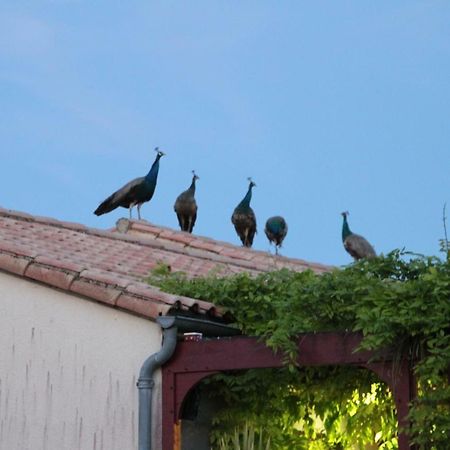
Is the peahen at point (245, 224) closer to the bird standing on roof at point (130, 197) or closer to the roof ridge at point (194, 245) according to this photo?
the bird standing on roof at point (130, 197)

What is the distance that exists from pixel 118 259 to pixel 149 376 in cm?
305

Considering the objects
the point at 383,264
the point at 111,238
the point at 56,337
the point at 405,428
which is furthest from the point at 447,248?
the point at 111,238

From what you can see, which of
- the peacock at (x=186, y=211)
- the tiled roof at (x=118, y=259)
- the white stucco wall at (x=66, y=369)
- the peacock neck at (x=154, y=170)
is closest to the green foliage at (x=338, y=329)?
the tiled roof at (x=118, y=259)

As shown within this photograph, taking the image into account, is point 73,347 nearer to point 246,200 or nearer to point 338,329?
point 338,329

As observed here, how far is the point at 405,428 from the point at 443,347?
664 mm

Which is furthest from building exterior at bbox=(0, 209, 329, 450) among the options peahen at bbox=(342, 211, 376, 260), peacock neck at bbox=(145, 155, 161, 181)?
peahen at bbox=(342, 211, 376, 260)

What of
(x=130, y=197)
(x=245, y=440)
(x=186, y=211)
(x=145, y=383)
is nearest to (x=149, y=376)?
(x=145, y=383)

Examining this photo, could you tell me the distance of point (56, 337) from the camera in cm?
1115

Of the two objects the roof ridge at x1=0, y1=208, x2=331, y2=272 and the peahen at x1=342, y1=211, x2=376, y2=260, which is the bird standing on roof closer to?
the roof ridge at x1=0, y1=208, x2=331, y2=272

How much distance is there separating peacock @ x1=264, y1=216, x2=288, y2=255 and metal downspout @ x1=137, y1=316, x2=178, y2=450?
1122cm

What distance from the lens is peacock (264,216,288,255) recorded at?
70.7 ft

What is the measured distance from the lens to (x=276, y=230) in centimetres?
2152

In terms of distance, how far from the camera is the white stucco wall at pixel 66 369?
10.7 meters

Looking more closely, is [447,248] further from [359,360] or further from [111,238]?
[111,238]
